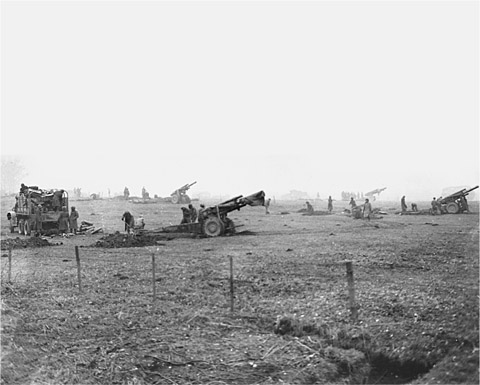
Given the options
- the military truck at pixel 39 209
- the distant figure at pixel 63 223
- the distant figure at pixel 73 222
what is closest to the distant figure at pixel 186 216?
the distant figure at pixel 73 222

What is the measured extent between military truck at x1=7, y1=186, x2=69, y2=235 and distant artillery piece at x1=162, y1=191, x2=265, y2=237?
607 cm

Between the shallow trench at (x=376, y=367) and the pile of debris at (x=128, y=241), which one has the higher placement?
the pile of debris at (x=128, y=241)

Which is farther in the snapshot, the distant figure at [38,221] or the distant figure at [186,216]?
the distant figure at [38,221]

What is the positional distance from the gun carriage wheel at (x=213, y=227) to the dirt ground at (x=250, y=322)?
698 cm

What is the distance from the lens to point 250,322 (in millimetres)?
7992

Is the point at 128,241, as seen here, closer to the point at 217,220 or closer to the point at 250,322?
the point at 217,220

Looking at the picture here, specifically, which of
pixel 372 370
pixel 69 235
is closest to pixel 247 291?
pixel 372 370

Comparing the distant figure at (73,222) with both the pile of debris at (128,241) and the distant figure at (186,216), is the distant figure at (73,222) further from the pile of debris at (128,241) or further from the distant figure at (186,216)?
the distant figure at (186,216)

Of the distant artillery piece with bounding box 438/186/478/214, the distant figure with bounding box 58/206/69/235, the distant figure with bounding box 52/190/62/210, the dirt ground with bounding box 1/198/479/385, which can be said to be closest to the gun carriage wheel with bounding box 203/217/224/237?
the dirt ground with bounding box 1/198/479/385

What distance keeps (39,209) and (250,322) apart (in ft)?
57.4

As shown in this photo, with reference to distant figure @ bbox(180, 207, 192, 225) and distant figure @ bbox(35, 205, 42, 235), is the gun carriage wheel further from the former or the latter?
distant figure @ bbox(35, 205, 42, 235)

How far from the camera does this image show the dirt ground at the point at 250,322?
633cm

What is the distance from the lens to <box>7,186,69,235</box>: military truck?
22.4m

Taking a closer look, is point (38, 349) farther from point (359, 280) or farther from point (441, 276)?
point (441, 276)
